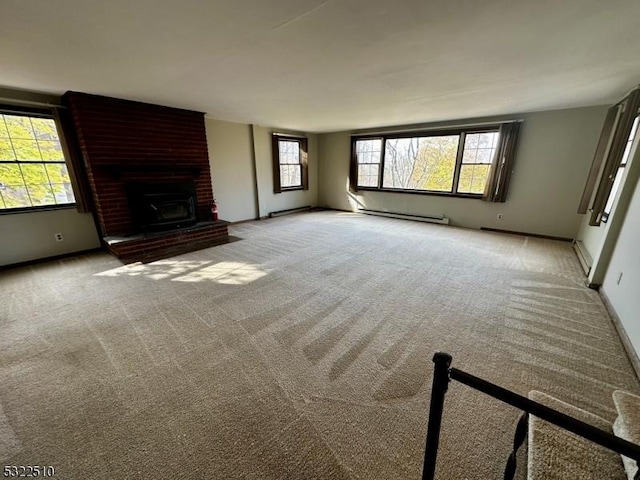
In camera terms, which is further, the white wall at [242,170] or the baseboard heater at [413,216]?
the baseboard heater at [413,216]

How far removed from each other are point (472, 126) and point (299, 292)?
15.8 feet

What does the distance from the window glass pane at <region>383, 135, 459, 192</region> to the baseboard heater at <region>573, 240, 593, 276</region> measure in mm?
2334

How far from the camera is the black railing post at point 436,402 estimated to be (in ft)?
2.40

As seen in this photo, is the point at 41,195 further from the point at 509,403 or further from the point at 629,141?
the point at 629,141

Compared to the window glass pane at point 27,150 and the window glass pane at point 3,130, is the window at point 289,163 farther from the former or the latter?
the window glass pane at point 3,130

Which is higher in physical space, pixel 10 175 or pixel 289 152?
pixel 289 152

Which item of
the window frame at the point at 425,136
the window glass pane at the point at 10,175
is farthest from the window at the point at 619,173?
the window glass pane at the point at 10,175

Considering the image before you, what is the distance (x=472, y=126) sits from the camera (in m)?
4.94

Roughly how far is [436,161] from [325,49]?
4515mm

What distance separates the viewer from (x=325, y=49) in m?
1.99

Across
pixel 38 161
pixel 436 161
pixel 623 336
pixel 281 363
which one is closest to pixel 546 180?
pixel 436 161

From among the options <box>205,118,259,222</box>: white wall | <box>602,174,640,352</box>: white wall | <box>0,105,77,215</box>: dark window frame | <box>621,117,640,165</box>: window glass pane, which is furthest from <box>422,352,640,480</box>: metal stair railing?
<box>205,118,259,222</box>: white wall

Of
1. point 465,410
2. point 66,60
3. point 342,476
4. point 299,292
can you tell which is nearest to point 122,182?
point 66,60

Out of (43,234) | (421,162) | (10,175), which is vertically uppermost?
(421,162)
